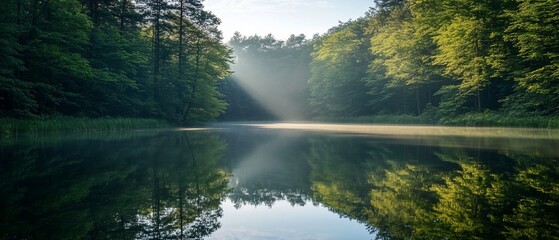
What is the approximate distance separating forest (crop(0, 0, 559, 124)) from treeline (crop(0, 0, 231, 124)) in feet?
0.29

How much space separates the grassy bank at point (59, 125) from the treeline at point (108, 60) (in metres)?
1.17

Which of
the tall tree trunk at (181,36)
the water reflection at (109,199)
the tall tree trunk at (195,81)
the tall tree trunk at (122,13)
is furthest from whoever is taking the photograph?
the tall tree trunk at (181,36)

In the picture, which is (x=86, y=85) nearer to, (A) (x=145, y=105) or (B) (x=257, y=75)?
(A) (x=145, y=105)

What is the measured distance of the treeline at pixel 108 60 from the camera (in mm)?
19328

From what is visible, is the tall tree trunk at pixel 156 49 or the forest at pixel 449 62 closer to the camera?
the forest at pixel 449 62

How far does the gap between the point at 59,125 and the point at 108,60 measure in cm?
1040

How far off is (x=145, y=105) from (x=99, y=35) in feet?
19.2

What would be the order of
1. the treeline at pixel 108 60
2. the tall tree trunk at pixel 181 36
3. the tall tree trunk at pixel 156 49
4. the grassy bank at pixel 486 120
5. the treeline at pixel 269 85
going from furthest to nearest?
the treeline at pixel 269 85, the tall tree trunk at pixel 181 36, the tall tree trunk at pixel 156 49, the grassy bank at pixel 486 120, the treeline at pixel 108 60

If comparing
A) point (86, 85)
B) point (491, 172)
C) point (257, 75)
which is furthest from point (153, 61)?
point (257, 75)

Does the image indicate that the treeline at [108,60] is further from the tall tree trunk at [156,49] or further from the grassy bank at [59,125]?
the grassy bank at [59,125]

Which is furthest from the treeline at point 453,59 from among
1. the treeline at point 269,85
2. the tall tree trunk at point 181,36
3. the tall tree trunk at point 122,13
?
the tall tree trunk at point 122,13

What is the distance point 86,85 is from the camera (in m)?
25.1

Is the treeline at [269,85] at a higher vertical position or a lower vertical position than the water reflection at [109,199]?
higher

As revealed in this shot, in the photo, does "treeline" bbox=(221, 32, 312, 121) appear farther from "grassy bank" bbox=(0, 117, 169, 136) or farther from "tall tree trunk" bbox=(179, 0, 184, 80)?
"grassy bank" bbox=(0, 117, 169, 136)
